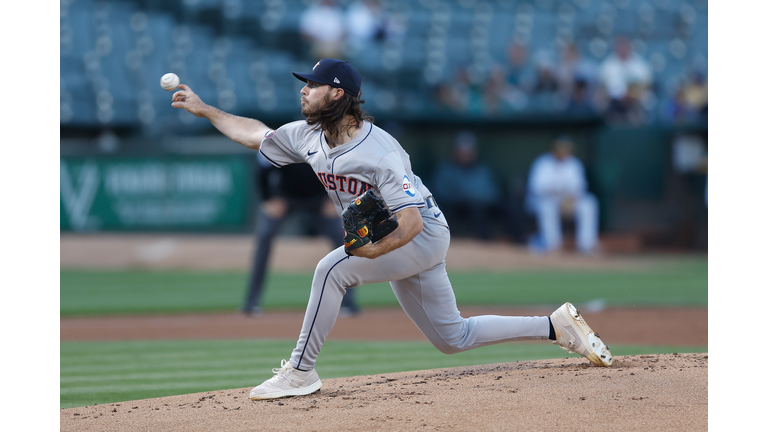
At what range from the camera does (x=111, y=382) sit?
477 cm

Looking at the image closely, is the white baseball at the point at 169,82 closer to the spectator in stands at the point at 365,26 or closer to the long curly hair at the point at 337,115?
the long curly hair at the point at 337,115

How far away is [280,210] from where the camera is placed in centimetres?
781

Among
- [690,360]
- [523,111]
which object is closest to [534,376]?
[690,360]

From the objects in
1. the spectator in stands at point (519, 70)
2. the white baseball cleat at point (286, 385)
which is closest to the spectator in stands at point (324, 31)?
the spectator in stands at point (519, 70)

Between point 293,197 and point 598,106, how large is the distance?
8386mm

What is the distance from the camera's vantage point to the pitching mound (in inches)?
125

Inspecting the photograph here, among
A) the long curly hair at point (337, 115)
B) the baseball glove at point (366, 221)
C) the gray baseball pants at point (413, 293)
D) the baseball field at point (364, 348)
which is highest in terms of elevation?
the long curly hair at point (337, 115)

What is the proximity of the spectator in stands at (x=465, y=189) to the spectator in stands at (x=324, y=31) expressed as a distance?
276 centimetres

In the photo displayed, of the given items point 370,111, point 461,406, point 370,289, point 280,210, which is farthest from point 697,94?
point 461,406

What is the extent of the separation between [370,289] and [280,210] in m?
3.00

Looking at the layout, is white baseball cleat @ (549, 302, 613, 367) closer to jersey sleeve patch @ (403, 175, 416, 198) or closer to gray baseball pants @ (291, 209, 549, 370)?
gray baseball pants @ (291, 209, 549, 370)

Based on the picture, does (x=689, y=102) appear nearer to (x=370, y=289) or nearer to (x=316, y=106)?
(x=370, y=289)

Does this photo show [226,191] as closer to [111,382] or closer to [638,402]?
[111,382]

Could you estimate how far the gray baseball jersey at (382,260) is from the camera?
3.46 m
